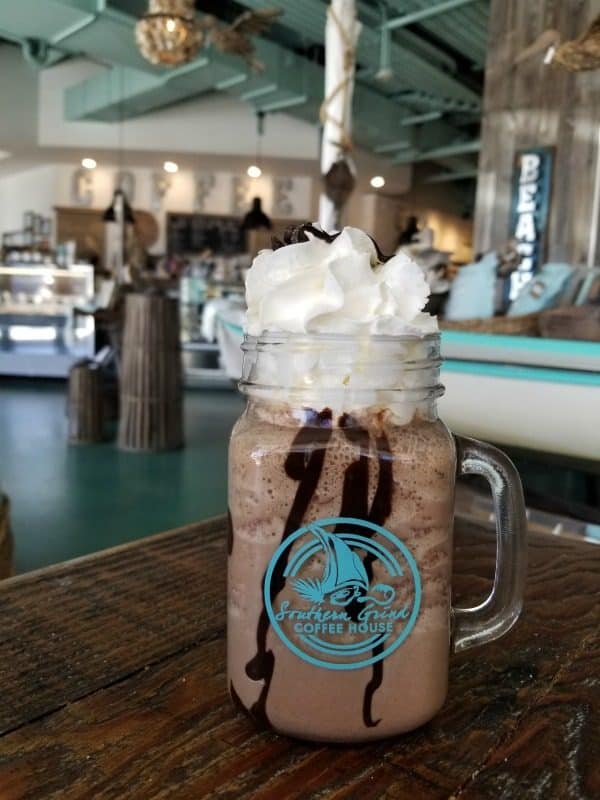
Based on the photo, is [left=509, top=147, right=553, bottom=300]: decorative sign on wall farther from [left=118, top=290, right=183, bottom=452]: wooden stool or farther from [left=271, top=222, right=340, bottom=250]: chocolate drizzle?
[left=271, top=222, right=340, bottom=250]: chocolate drizzle

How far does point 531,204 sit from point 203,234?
679 centimetres

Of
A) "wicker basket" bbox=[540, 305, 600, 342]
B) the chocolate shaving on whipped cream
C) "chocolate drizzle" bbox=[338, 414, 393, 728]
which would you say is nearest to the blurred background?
"wicker basket" bbox=[540, 305, 600, 342]

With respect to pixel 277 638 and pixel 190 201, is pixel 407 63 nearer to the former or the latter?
pixel 190 201

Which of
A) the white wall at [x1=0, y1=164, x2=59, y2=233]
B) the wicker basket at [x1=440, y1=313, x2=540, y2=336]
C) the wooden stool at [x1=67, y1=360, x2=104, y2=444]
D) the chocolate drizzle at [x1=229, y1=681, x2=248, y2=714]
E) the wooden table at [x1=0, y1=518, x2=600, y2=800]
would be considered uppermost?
the white wall at [x1=0, y1=164, x2=59, y2=233]

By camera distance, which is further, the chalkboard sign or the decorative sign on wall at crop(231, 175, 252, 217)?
the chalkboard sign

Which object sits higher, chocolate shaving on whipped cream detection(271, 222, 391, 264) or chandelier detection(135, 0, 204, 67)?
chandelier detection(135, 0, 204, 67)

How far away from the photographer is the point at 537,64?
558cm

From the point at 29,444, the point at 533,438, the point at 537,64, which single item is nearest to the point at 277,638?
the point at 533,438

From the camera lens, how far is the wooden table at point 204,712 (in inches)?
20.1

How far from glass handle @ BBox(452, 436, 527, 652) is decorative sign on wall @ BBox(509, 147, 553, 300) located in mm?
5137

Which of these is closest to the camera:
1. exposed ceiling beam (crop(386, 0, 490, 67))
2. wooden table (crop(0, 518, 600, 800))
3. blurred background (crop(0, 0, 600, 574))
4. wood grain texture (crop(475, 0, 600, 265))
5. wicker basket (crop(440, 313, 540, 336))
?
wooden table (crop(0, 518, 600, 800))

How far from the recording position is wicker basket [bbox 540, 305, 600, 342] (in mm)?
2330

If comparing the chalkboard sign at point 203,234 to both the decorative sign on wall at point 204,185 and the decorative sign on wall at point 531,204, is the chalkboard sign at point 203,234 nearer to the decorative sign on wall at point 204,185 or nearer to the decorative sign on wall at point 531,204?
the decorative sign on wall at point 204,185

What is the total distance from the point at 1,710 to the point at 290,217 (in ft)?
35.9
